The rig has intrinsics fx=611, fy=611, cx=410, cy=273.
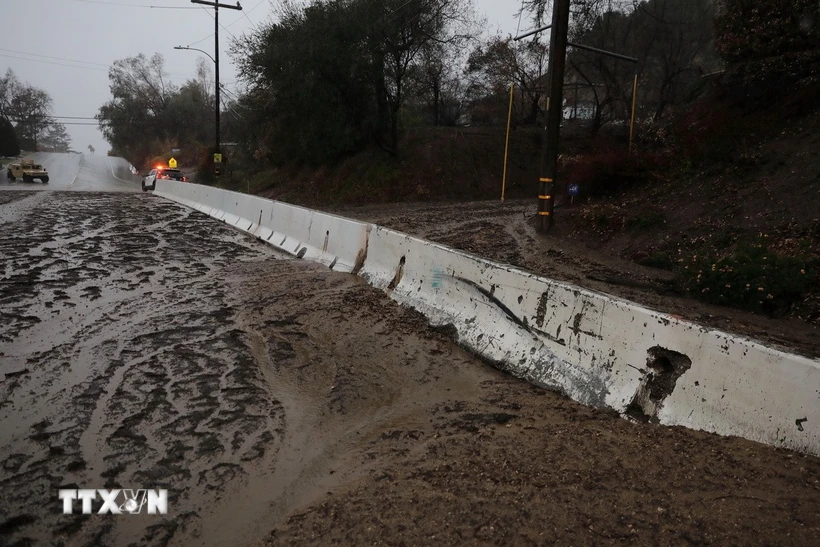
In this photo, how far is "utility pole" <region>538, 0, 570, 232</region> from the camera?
41.5 feet

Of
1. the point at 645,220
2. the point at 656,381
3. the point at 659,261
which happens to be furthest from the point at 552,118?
the point at 656,381

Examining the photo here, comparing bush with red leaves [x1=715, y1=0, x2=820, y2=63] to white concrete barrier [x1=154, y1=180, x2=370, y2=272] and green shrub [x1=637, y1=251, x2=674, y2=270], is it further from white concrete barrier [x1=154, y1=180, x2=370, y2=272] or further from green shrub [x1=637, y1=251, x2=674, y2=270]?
white concrete barrier [x1=154, y1=180, x2=370, y2=272]

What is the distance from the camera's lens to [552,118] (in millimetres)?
13000

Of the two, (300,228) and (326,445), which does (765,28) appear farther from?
(326,445)

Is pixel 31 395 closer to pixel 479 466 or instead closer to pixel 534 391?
pixel 479 466

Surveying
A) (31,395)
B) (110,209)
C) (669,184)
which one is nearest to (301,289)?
(31,395)

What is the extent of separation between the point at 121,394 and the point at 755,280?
6786 mm

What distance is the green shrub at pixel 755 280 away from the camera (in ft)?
22.6

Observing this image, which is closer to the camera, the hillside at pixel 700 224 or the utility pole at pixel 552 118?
the hillside at pixel 700 224

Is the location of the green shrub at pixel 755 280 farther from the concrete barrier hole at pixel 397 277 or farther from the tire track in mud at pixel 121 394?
the tire track in mud at pixel 121 394

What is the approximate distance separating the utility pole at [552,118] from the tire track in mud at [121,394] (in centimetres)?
712

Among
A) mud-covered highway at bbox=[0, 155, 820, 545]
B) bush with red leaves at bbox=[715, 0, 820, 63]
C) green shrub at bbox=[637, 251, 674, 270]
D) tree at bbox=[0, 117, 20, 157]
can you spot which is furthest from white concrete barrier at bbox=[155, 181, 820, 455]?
tree at bbox=[0, 117, 20, 157]

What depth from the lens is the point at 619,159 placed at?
14.0 m

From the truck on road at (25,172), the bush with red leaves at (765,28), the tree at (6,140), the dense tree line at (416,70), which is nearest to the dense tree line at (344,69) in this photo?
the dense tree line at (416,70)
